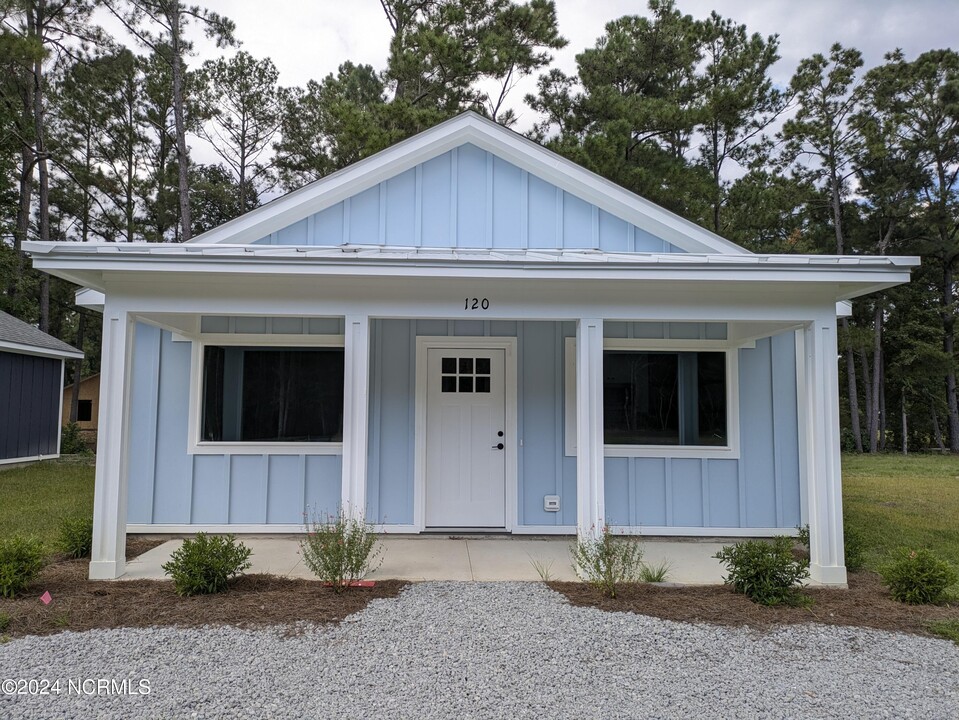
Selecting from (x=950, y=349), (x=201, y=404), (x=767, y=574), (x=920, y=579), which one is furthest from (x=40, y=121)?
(x=950, y=349)

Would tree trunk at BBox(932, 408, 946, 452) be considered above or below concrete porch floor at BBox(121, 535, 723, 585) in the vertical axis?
above

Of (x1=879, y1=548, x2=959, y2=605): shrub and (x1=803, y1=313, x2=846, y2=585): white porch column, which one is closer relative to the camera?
(x1=879, y1=548, x2=959, y2=605): shrub

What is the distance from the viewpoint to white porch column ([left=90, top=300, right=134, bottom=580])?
4824mm

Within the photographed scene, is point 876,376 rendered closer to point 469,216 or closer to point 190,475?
point 469,216

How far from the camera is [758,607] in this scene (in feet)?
14.4

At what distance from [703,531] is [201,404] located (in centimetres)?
549

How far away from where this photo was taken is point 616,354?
22.2ft

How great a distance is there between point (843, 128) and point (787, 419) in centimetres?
1798

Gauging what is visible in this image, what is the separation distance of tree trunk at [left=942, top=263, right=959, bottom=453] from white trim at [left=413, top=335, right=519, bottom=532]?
2014 cm

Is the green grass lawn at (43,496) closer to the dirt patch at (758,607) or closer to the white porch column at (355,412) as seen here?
the white porch column at (355,412)

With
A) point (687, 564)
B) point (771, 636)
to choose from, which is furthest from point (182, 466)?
point (771, 636)

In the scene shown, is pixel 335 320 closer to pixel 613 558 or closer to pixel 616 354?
pixel 616 354

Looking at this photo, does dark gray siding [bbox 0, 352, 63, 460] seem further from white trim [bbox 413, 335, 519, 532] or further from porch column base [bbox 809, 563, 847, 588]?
porch column base [bbox 809, 563, 847, 588]

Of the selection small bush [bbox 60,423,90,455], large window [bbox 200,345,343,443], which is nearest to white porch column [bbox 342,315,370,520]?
large window [bbox 200,345,343,443]
